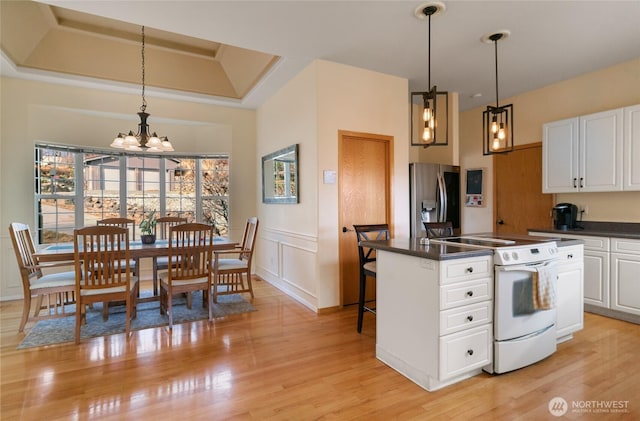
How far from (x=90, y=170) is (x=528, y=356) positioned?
597cm

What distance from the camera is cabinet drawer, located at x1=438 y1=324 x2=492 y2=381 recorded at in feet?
6.66

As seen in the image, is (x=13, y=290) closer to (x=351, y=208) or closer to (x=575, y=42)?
(x=351, y=208)

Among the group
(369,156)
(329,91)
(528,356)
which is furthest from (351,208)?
(528,356)

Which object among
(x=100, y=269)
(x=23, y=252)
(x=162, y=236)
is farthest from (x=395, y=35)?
(x=23, y=252)

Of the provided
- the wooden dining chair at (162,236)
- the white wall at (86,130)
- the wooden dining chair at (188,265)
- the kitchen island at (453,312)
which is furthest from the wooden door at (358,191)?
the white wall at (86,130)

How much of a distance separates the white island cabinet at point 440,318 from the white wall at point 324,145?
4.42 ft

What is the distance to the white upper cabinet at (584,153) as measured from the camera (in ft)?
11.4

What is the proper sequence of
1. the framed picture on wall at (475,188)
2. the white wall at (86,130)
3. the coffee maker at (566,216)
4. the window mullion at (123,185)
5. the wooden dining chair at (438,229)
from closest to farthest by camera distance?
the wooden dining chair at (438,229)
the coffee maker at (566,216)
the white wall at (86,130)
the window mullion at (123,185)
the framed picture on wall at (475,188)

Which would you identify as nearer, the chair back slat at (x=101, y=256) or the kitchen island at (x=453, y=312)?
the kitchen island at (x=453, y=312)

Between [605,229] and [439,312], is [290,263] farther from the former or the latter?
[605,229]

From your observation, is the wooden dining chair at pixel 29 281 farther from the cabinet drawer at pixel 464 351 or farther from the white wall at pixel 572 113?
the white wall at pixel 572 113

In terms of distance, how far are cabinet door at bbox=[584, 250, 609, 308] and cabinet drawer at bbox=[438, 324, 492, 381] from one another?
2182 mm

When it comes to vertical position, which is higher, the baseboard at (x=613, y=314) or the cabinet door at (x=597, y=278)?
the cabinet door at (x=597, y=278)

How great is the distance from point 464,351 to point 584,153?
10.3 ft
